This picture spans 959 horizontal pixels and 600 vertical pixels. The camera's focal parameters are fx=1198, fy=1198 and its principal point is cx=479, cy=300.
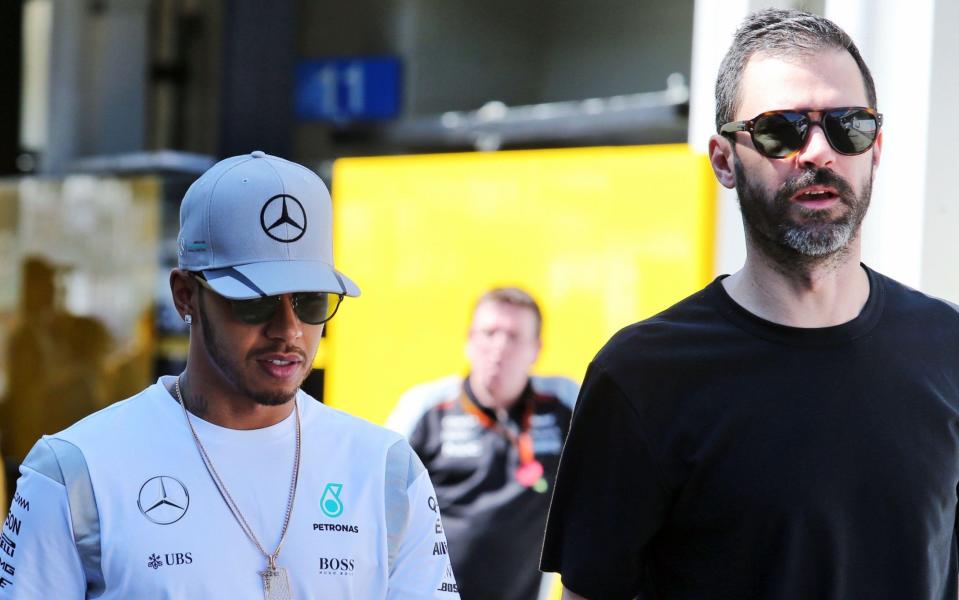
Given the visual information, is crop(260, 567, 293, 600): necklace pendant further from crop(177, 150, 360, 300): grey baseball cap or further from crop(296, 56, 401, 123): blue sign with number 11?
crop(296, 56, 401, 123): blue sign with number 11

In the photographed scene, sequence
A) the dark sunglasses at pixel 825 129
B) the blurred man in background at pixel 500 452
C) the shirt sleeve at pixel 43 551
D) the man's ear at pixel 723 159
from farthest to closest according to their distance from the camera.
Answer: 1. the blurred man in background at pixel 500 452
2. the man's ear at pixel 723 159
3. the dark sunglasses at pixel 825 129
4. the shirt sleeve at pixel 43 551

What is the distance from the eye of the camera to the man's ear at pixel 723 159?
7.06 feet

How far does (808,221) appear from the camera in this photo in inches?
78.9

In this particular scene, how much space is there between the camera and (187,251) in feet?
6.68

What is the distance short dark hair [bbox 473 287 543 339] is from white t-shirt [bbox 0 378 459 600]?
2420mm

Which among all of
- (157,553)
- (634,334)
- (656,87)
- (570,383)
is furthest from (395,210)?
(656,87)

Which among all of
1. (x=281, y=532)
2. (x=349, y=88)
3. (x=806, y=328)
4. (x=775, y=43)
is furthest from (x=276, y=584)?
(x=349, y=88)

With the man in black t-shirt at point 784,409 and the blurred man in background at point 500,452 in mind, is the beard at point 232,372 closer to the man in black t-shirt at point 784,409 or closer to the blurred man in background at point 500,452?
the man in black t-shirt at point 784,409

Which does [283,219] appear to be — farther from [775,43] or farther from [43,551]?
[775,43]

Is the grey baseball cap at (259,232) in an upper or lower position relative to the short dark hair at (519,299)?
upper

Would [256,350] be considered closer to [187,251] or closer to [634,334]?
[187,251]

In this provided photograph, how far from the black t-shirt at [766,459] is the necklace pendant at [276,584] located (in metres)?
0.52

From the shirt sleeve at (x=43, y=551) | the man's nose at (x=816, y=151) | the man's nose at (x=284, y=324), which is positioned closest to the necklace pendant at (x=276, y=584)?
the shirt sleeve at (x=43, y=551)

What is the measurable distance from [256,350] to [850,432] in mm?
984
